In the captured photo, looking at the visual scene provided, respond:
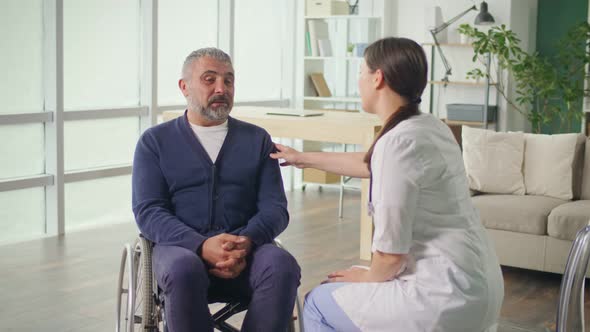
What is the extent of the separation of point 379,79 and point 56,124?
3.92 metres

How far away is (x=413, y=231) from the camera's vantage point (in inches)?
80.7

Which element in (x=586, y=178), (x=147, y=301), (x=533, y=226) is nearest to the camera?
(x=147, y=301)

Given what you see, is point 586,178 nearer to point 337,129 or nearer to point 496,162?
point 496,162

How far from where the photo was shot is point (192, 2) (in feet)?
22.6

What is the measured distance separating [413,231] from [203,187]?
87cm

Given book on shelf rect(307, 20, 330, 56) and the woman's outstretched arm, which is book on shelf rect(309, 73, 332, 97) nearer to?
book on shelf rect(307, 20, 330, 56)

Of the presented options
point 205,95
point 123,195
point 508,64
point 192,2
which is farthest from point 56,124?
point 508,64

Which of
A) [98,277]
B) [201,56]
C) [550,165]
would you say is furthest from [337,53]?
[201,56]

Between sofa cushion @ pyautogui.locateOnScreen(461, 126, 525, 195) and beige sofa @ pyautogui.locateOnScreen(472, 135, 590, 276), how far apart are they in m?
0.14

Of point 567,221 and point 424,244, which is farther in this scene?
point 567,221

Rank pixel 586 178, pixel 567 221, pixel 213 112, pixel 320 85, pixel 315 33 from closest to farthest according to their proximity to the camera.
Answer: pixel 213 112 → pixel 567 221 → pixel 586 178 → pixel 315 33 → pixel 320 85

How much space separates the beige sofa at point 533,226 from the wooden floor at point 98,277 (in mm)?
147

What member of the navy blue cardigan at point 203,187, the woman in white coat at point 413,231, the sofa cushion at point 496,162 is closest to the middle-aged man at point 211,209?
the navy blue cardigan at point 203,187

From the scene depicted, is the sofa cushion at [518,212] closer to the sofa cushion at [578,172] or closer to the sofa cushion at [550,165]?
the sofa cushion at [550,165]
